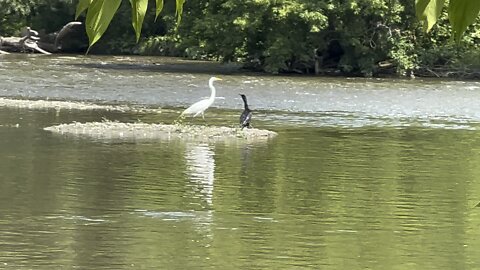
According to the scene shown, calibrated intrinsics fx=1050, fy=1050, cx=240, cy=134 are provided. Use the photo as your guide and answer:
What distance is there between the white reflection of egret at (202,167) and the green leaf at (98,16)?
34.4 ft

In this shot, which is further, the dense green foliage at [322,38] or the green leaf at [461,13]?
the dense green foliage at [322,38]

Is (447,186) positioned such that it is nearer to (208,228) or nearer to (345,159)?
(345,159)

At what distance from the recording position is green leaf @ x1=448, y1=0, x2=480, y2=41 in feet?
3.67

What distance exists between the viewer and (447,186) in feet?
44.1

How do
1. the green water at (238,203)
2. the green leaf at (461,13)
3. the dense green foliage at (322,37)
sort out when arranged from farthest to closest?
the dense green foliage at (322,37) < the green water at (238,203) < the green leaf at (461,13)

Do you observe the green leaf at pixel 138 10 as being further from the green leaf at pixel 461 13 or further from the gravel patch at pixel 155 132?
the gravel patch at pixel 155 132

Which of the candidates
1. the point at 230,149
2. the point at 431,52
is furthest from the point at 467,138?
the point at 431,52

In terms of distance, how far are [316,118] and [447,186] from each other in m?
9.47

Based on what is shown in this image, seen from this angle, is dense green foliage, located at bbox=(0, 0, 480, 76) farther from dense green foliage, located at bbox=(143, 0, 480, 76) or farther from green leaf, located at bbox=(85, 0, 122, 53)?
green leaf, located at bbox=(85, 0, 122, 53)

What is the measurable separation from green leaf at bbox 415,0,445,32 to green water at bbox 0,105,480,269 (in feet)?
24.1

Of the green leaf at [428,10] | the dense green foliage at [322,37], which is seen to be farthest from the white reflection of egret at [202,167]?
the dense green foliage at [322,37]

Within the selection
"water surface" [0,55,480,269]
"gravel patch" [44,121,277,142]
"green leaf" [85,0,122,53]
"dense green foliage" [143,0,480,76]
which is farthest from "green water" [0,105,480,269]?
"dense green foliage" [143,0,480,76]

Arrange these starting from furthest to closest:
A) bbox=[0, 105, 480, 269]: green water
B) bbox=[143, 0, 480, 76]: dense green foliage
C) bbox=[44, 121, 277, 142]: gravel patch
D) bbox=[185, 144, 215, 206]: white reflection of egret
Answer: bbox=[143, 0, 480, 76]: dense green foliage → bbox=[44, 121, 277, 142]: gravel patch → bbox=[185, 144, 215, 206]: white reflection of egret → bbox=[0, 105, 480, 269]: green water

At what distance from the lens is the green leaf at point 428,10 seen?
1170 mm
